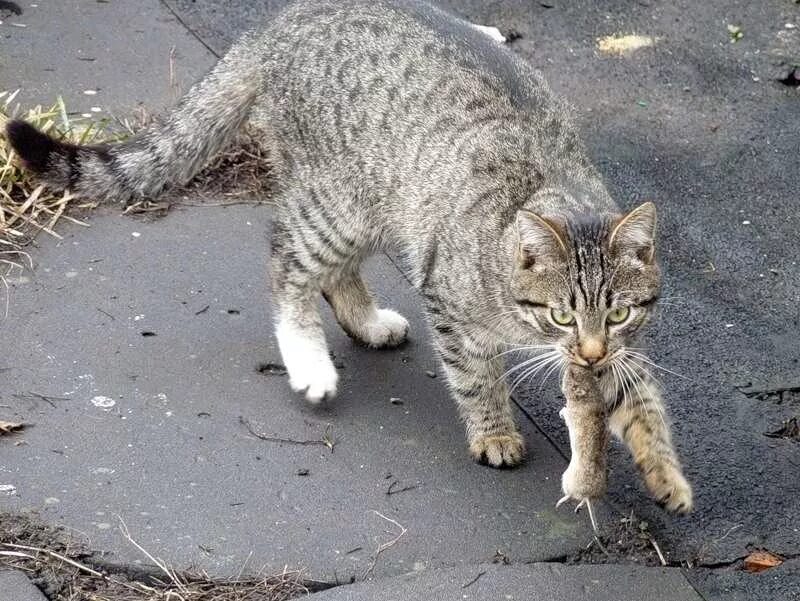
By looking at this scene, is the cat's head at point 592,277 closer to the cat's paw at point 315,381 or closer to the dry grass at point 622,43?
the cat's paw at point 315,381

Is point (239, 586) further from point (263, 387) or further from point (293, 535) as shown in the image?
point (263, 387)

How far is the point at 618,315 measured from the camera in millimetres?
4254

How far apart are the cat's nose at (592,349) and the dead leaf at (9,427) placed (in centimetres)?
209

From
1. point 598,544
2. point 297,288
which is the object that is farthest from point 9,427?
point 598,544

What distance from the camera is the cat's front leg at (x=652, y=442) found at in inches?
168

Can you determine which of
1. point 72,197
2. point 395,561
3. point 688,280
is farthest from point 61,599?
point 688,280

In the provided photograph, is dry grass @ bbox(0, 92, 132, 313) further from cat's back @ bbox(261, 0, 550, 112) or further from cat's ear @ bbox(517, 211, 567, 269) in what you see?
cat's ear @ bbox(517, 211, 567, 269)

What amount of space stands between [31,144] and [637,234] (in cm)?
263

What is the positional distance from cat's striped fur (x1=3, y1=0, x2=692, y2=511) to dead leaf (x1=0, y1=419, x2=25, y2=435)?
1.07 m

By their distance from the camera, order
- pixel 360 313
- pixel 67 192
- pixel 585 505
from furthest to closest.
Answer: pixel 67 192 < pixel 360 313 < pixel 585 505

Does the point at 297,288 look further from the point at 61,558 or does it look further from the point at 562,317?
the point at 61,558

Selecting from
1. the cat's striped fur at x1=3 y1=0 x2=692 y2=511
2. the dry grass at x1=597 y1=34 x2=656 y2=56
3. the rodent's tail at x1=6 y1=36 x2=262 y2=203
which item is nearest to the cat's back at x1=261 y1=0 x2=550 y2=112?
the cat's striped fur at x1=3 y1=0 x2=692 y2=511

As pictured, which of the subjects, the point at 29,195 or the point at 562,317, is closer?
the point at 562,317

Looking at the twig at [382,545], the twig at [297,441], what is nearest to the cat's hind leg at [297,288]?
the twig at [297,441]
